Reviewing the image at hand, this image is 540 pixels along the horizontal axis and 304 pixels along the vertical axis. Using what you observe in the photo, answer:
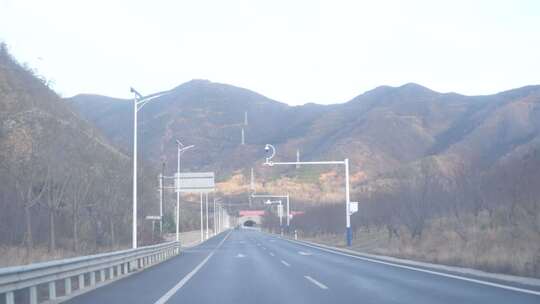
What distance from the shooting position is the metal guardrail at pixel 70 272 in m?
13.1

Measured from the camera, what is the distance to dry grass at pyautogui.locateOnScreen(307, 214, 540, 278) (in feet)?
70.3

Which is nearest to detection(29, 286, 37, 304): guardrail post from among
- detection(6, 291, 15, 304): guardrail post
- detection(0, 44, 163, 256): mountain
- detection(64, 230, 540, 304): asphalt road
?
detection(6, 291, 15, 304): guardrail post

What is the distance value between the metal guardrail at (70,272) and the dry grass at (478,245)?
1229cm

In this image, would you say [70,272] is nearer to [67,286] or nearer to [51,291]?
[67,286]

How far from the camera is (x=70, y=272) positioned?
56.4 feet

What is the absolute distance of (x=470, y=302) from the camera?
46.3ft

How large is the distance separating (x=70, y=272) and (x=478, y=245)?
762 inches

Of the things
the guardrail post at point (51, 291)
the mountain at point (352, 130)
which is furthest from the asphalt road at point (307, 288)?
the mountain at point (352, 130)

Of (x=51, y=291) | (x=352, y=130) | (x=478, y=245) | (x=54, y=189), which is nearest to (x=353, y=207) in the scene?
(x=478, y=245)

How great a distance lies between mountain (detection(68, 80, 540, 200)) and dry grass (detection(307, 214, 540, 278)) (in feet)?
16.4

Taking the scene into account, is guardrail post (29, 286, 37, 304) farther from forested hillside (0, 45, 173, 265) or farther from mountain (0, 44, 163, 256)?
mountain (0, 44, 163, 256)

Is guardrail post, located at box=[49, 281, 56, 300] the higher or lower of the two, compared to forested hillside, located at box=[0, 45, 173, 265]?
lower

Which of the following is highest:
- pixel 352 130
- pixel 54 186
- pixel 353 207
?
pixel 352 130

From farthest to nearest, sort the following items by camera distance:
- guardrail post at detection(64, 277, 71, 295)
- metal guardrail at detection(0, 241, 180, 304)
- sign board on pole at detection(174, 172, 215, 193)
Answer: sign board on pole at detection(174, 172, 215, 193)
guardrail post at detection(64, 277, 71, 295)
metal guardrail at detection(0, 241, 180, 304)
